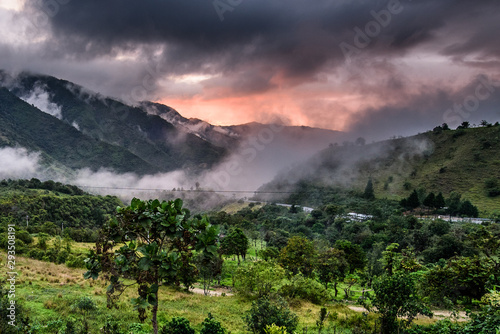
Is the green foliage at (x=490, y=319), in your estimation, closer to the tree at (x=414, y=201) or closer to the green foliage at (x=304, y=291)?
the green foliage at (x=304, y=291)

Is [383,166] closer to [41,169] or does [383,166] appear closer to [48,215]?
[48,215]

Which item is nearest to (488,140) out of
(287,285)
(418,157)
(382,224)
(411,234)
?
(418,157)

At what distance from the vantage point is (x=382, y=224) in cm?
6191

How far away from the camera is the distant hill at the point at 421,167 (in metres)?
83.4

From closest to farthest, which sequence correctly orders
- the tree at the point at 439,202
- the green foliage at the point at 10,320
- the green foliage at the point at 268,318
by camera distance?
the green foliage at the point at 10,320 → the green foliage at the point at 268,318 → the tree at the point at 439,202

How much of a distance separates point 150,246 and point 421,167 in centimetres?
11956

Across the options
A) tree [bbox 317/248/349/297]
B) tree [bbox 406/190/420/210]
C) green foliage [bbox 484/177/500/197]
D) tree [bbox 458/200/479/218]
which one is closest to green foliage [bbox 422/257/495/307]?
tree [bbox 317/248/349/297]

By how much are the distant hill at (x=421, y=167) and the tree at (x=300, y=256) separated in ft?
195

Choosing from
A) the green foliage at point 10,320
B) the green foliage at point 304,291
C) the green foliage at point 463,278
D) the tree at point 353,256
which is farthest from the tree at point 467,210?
the green foliage at point 10,320

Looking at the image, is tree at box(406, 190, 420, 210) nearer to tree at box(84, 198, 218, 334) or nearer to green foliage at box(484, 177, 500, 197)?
green foliage at box(484, 177, 500, 197)

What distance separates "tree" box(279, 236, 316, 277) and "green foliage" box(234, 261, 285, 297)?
7556mm

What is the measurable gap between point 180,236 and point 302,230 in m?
71.2

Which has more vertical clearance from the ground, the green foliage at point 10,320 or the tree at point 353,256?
the green foliage at point 10,320

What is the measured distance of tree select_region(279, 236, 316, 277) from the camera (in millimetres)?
32250
